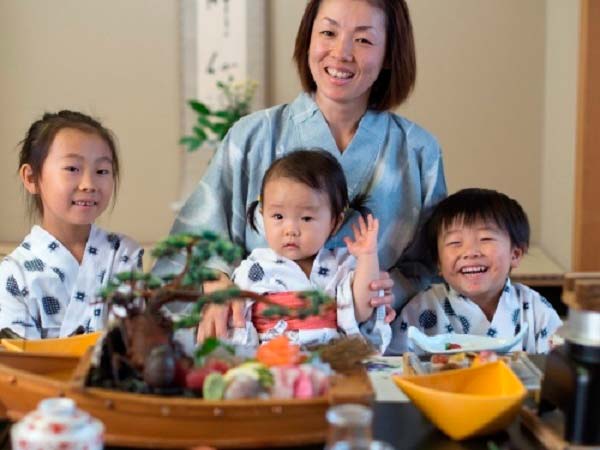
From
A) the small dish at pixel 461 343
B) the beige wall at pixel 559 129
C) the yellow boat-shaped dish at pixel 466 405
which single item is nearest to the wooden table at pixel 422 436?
the yellow boat-shaped dish at pixel 466 405

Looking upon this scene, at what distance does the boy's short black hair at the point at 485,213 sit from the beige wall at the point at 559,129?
4.98 ft

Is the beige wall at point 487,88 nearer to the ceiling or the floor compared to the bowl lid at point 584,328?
nearer to the ceiling

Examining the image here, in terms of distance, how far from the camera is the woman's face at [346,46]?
6.90 ft

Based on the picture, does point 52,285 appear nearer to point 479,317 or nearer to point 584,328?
point 479,317

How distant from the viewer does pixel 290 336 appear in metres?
1.84

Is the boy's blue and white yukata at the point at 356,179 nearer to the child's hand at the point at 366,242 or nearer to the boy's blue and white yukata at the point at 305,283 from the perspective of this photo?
the boy's blue and white yukata at the point at 305,283

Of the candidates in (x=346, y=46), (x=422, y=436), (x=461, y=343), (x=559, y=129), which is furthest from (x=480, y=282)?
(x=559, y=129)

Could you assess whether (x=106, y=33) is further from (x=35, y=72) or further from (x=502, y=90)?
(x=502, y=90)

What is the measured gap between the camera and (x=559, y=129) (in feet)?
12.1

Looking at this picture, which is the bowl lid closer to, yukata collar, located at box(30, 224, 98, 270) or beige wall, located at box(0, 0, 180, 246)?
yukata collar, located at box(30, 224, 98, 270)

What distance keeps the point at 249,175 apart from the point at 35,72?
215 cm

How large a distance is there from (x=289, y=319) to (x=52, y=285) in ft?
1.85

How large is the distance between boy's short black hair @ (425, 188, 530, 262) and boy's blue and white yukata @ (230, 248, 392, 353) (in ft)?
0.80

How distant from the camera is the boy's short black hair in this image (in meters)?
2.01
